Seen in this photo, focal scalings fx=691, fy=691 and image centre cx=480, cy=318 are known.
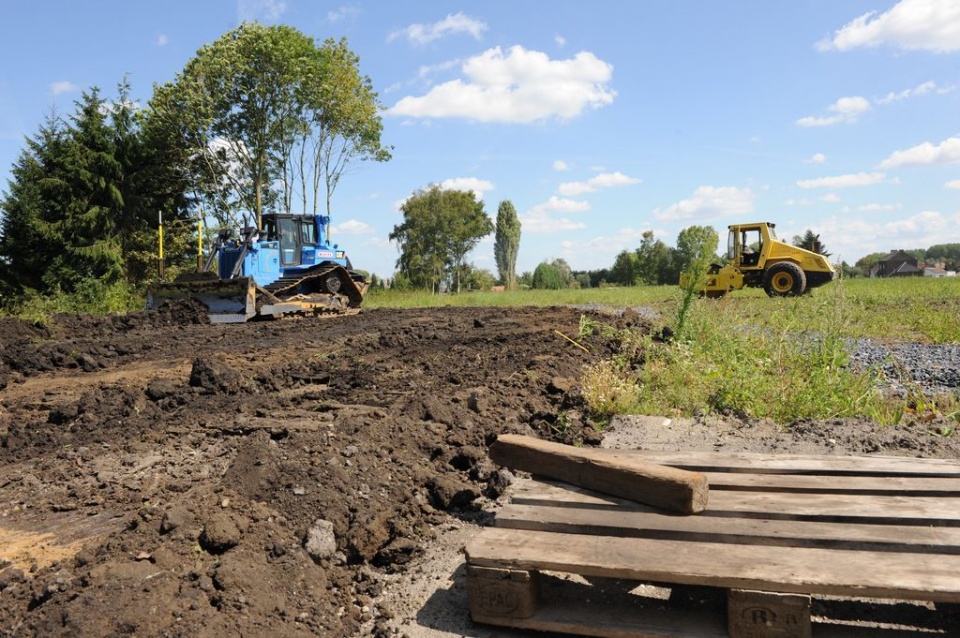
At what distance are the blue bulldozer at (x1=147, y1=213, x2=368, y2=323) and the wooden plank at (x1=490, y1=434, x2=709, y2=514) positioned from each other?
1190 cm

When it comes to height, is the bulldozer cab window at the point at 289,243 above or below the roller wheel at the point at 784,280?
above

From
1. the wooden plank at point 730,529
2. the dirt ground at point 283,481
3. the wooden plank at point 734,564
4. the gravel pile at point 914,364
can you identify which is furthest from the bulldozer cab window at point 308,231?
the wooden plank at point 734,564

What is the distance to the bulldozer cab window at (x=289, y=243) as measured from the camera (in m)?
16.8

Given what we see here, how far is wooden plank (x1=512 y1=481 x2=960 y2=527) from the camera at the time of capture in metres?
2.58

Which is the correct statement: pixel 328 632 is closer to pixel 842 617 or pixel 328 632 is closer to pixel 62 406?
pixel 842 617

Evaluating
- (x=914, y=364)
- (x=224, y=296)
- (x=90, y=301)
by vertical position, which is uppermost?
(x=224, y=296)

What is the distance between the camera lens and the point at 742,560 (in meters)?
2.36

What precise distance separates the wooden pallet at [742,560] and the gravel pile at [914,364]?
11.4ft

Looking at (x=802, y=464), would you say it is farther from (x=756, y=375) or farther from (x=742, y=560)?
(x=756, y=375)

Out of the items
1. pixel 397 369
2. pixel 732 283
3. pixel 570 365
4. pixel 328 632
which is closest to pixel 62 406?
pixel 397 369

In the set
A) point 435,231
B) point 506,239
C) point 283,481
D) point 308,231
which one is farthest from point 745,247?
point 506,239

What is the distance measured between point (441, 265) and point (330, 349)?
39906 millimetres

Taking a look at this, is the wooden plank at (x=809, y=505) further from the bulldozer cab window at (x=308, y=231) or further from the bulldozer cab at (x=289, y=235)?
the bulldozer cab window at (x=308, y=231)

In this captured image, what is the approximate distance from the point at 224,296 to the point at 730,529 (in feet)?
44.1
